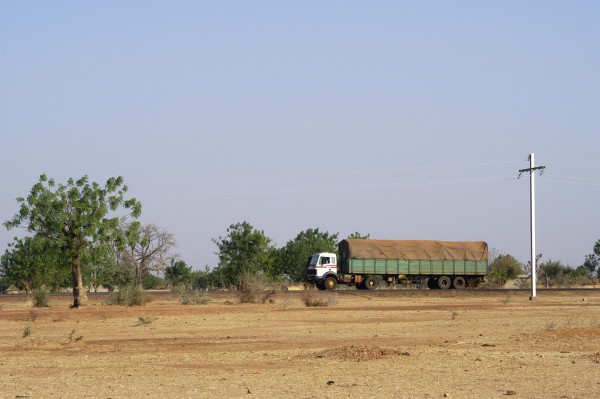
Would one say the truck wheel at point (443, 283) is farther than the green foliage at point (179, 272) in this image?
No

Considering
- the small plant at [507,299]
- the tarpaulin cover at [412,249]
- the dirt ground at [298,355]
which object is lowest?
the dirt ground at [298,355]

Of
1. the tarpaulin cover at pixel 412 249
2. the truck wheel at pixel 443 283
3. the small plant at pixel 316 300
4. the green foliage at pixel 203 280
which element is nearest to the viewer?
the small plant at pixel 316 300

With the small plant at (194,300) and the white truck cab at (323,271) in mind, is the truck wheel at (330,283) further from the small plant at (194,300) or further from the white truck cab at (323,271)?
the small plant at (194,300)

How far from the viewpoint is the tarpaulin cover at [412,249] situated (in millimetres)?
70750

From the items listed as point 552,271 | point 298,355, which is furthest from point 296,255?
point 298,355

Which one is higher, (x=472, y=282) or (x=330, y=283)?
(x=472, y=282)

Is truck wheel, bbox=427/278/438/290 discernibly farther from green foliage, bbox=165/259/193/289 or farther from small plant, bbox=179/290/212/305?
green foliage, bbox=165/259/193/289

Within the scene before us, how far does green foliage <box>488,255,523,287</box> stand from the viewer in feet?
293

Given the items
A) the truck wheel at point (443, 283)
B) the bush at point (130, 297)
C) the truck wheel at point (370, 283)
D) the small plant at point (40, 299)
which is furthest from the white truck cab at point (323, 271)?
the small plant at point (40, 299)

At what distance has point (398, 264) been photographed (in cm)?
7125

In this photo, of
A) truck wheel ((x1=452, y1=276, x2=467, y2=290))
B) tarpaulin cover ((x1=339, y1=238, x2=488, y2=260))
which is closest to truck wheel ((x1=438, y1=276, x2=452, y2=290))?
truck wheel ((x1=452, y1=276, x2=467, y2=290))

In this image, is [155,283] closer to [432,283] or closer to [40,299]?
[432,283]

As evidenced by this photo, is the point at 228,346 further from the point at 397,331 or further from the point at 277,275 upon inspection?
the point at 277,275

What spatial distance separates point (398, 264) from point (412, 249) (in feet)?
5.98
